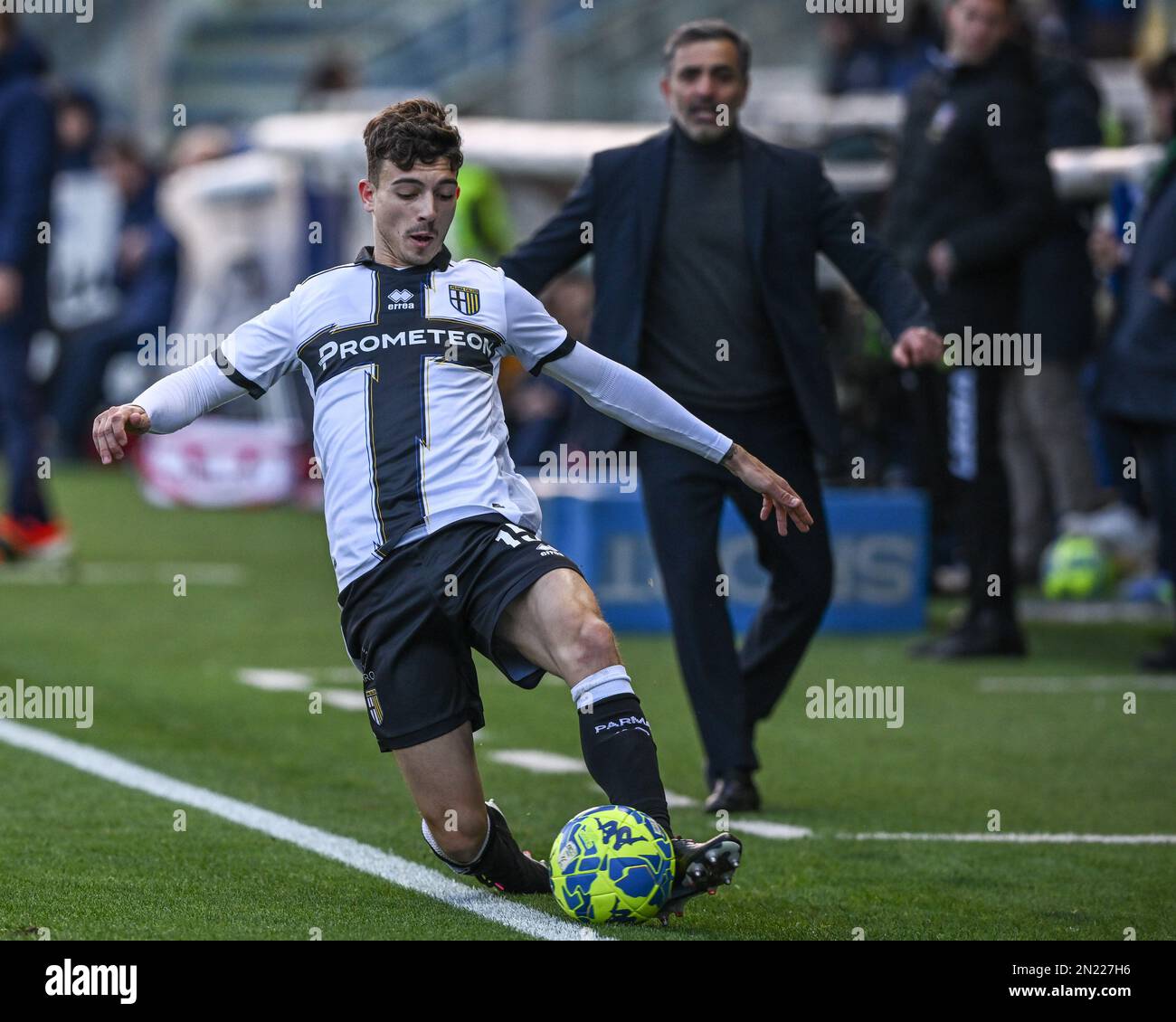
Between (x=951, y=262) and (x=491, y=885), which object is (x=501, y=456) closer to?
(x=491, y=885)

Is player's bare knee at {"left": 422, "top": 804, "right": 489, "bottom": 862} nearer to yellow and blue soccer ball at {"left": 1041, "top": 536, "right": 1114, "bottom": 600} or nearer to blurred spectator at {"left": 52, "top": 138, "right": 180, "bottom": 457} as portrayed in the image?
yellow and blue soccer ball at {"left": 1041, "top": 536, "right": 1114, "bottom": 600}

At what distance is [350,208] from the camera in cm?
1719

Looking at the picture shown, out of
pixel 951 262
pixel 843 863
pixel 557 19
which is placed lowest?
pixel 843 863

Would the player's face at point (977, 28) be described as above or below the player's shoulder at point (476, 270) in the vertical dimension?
above

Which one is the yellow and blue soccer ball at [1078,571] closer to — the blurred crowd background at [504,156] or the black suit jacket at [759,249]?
the blurred crowd background at [504,156]

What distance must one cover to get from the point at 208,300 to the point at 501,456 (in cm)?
1446

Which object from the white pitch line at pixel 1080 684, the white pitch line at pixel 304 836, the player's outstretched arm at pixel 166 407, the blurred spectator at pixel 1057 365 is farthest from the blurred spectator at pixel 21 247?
the player's outstretched arm at pixel 166 407

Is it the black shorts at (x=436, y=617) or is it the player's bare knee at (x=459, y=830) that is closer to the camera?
the black shorts at (x=436, y=617)

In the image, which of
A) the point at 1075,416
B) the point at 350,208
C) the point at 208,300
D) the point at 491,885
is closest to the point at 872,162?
the point at 1075,416

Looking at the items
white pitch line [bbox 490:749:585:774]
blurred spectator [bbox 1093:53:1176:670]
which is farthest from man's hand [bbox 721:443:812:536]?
blurred spectator [bbox 1093:53:1176:670]

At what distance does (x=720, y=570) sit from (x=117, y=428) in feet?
8.24

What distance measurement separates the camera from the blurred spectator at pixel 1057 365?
40.1ft

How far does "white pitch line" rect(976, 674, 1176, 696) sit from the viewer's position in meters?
9.62

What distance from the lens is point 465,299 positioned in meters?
5.49
